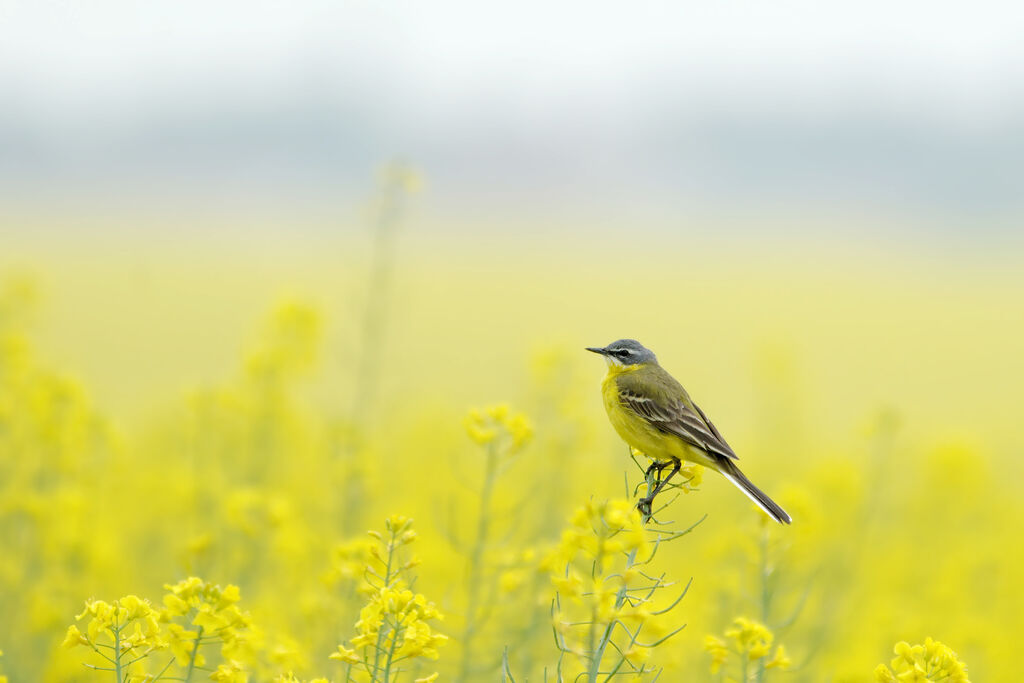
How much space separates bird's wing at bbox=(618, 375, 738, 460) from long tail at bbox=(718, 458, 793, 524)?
60mm

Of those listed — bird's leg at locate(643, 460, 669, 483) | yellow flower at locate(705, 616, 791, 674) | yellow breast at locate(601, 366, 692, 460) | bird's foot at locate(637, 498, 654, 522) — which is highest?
yellow breast at locate(601, 366, 692, 460)

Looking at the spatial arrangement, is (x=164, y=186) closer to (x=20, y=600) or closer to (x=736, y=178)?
(x=736, y=178)

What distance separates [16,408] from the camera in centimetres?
765

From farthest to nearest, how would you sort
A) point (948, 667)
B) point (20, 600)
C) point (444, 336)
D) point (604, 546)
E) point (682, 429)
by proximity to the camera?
point (444, 336) → point (20, 600) → point (682, 429) → point (948, 667) → point (604, 546)

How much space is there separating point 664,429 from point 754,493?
52cm

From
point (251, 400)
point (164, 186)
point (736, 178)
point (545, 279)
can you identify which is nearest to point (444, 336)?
point (545, 279)

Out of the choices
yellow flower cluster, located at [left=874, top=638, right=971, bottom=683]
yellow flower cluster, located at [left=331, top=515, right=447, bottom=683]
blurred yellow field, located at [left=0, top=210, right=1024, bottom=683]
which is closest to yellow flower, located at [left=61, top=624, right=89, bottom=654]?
blurred yellow field, located at [left=0, top=210, right=1024, bottom=683]

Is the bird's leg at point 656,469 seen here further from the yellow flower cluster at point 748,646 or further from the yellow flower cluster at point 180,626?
the yellow flower cluster at point 180,626

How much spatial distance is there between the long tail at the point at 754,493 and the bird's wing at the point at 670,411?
6 cm

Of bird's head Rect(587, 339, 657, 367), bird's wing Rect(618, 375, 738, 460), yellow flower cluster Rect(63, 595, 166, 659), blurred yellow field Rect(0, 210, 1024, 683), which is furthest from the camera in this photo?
bird's head Rect(587, 339, 657, 367)

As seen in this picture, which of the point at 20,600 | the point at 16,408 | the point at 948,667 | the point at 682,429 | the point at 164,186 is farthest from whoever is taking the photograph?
the point at 164,186

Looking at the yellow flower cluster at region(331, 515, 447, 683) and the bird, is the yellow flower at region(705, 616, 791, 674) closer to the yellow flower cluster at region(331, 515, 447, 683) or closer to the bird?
the bird

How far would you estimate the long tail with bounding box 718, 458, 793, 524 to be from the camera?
3906 mm

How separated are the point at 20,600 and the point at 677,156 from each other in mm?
194789
